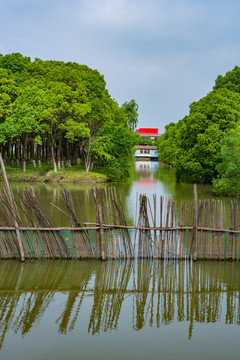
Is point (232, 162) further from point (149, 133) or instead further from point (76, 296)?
point (149, 133)

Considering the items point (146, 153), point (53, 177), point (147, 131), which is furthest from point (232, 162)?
point (147, 131)

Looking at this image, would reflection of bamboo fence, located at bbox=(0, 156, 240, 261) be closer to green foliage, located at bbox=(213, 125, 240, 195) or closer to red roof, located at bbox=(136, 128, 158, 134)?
green foliage, located at bbox=(213, 125, 240, 195)

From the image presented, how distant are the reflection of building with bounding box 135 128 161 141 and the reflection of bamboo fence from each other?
93.8 metres

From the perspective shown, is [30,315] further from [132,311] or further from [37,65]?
[37,65]

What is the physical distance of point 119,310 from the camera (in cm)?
531

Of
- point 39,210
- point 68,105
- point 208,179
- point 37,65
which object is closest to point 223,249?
point 39,210

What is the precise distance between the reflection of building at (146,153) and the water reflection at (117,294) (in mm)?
80632

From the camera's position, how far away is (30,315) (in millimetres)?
5039

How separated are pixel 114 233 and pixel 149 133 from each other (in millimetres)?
98637

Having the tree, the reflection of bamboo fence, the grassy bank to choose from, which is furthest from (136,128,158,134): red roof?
the reflection of bamboo fence

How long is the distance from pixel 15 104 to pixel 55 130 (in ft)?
11.2

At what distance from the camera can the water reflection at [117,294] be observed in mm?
5008

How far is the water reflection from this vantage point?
5.01 metres

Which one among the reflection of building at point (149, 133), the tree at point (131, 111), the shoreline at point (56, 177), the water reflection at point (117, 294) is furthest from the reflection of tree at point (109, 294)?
the reflection of building at point (149, 133)
